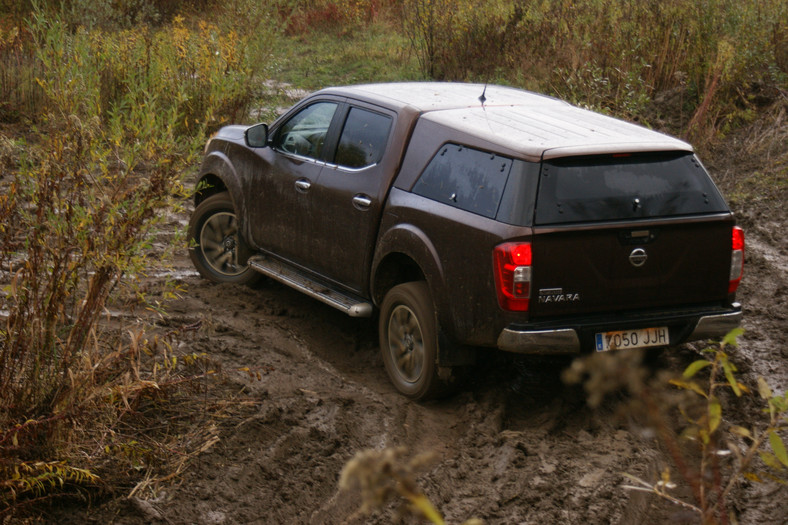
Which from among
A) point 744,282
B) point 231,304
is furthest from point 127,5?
point 744,282

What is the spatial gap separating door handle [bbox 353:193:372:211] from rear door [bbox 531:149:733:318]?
1426 millimetres

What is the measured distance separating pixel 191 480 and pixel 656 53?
400 inches

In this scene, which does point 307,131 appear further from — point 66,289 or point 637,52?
point 637,52

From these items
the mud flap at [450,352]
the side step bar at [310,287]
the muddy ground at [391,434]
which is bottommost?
the muddy ground at [391,434]

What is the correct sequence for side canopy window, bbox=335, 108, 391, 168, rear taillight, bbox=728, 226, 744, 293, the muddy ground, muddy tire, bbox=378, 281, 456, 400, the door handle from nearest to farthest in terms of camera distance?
the muddy ground
rear taillight, bbox=728, 226, 744, 293
muddy tire, bbox=378, 281, 456, 400
the door handle
side canopy window, bbox=335, 108, 391, 168

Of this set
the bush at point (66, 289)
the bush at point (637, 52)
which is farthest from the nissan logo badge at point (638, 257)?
the bush at point (637, 52)

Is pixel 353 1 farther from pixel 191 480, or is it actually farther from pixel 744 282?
pixel 191 480

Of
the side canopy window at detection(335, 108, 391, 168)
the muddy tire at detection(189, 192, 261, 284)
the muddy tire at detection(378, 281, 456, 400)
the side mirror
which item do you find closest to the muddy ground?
the muddy tire at detection(378, 281, 456, 400)

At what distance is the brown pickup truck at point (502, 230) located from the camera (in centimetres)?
493

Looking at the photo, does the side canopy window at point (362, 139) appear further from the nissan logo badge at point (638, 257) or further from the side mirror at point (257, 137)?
the nissan logo badge at point (638, 257)

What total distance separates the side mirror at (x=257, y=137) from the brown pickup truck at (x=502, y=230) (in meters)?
0.58

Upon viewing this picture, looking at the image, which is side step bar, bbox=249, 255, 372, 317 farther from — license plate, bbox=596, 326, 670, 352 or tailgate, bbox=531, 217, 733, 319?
license plate, bbox=596, 326, 670, 352

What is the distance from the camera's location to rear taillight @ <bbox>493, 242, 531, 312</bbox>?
4855 mm

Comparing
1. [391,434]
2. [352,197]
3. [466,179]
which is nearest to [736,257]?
[466,179]
